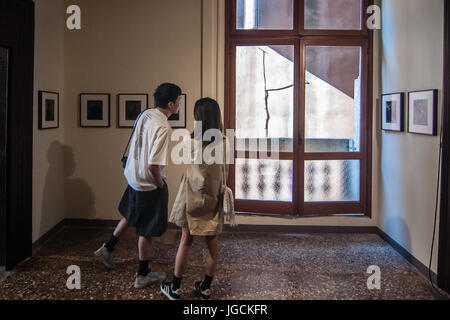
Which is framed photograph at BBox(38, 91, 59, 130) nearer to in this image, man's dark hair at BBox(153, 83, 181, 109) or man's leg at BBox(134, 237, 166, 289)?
man's dark hair at BBox(153, 83, 181, 109)

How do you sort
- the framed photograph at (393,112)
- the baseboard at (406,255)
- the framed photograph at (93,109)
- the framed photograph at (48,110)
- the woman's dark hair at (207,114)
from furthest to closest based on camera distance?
the framed photograph at (93,109)
the framed photograph at (48,110)
the framed photograph at (393,112)
the baseboard at (406,255)
the woman's dark hair at (207,114)

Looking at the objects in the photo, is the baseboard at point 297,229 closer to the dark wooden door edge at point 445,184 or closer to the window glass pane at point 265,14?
the dark wooden door edge at point 445,184

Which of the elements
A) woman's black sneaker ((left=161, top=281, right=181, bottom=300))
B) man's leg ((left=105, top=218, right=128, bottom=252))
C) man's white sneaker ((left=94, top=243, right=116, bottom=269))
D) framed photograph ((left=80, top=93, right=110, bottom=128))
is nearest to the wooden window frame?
framed photograph ((left=80, top=93, right=110, bottom=128))

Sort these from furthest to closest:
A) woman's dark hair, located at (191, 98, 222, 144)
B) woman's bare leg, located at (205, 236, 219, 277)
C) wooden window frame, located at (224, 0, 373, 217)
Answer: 1. wooden window frame, located at (224, 0, 373, 217)
2. woman's bare leg, located at (205, 236, 219, 277)
3. woman's dark hair, located at (191, 98, 222, 144)

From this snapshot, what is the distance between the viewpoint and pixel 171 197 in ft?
18.6

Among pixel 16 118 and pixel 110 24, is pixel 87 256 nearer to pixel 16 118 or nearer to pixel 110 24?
pixel 16 118

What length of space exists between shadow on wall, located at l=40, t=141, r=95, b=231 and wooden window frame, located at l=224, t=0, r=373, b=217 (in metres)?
1.83

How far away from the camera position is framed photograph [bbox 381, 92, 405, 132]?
463cm

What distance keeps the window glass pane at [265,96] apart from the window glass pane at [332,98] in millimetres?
234

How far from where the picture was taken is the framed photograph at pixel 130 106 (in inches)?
218

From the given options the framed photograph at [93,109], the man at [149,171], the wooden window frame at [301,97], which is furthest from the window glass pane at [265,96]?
the man at [149,171]

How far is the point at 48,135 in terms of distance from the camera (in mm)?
5059
